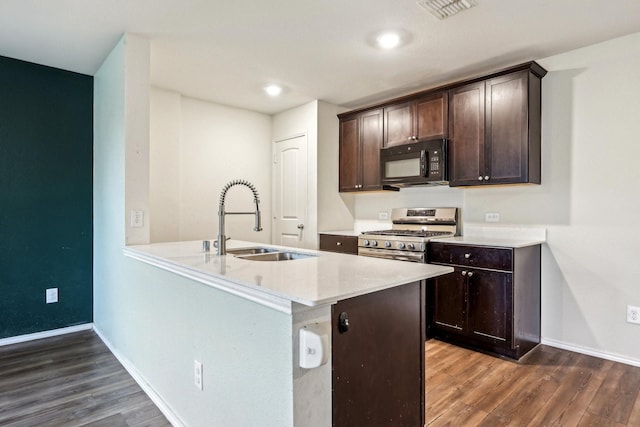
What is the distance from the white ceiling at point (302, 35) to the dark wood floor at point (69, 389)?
2.35m

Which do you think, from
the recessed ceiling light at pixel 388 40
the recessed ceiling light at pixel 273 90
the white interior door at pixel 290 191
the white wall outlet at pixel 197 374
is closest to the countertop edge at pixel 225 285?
the white wall outlet at pixel 197 374

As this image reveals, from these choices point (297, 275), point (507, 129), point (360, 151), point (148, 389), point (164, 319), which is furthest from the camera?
point (360, 151)

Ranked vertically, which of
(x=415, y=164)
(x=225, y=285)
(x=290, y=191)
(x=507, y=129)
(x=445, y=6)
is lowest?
(x=225, y=285)

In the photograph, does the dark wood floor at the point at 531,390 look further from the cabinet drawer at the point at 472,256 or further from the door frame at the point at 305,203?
the door frame at the point at 305,203

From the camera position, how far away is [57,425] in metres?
1.86

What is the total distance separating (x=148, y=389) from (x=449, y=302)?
227 cm

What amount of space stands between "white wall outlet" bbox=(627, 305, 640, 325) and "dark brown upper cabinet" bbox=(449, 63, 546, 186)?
1.11m

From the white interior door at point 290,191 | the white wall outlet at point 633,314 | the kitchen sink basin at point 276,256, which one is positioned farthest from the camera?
the white interior door at point 290,191

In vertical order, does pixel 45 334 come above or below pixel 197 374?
below

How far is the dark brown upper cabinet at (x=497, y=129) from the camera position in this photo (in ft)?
9.20

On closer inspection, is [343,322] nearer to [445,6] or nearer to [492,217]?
[445,6]

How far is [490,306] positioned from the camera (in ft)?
8.99

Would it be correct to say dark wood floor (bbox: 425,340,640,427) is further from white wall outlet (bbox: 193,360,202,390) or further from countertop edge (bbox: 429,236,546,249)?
white wall outlet (bbox: 193,360,202,390)

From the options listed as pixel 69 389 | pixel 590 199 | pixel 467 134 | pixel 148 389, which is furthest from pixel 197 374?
pixel 590 199
